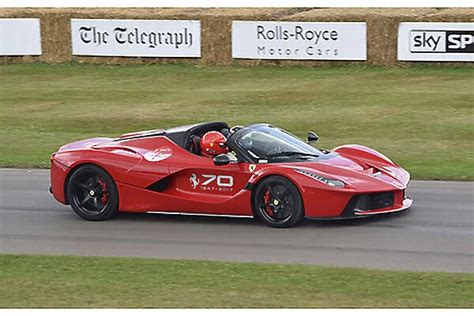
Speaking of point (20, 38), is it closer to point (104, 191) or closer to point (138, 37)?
point (138, 37)

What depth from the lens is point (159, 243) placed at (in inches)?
503

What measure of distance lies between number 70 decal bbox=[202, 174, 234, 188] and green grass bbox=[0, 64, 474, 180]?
4150mm

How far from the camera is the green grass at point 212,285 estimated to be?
32.3ft

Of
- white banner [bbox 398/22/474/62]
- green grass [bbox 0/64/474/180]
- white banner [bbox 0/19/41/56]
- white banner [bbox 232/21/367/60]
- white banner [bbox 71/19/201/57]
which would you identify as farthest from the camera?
white banner [bbox 0/19/41/56]

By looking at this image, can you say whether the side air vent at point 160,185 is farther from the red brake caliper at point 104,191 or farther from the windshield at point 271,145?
the windshield at point 271,145

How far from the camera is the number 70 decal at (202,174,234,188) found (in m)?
13.6

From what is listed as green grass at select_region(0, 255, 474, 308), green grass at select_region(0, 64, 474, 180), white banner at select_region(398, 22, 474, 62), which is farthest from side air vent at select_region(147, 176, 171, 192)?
white banner at select_region(398, 22, 474, 62)

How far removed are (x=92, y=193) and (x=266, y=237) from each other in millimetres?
2487

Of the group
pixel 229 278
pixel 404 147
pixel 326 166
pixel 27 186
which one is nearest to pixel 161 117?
pixel 404 147

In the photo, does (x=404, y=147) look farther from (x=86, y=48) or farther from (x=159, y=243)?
(x=86, y=48)

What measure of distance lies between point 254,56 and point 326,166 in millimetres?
18538

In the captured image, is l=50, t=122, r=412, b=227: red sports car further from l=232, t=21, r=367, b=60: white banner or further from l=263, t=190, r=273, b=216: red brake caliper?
l=232, t=21, r=367, b=60: white banner

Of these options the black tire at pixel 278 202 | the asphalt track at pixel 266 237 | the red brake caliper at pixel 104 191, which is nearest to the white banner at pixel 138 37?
the asphalt track at pixel 266 237

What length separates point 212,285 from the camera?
10.5m
